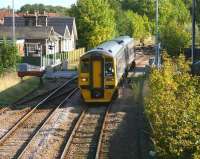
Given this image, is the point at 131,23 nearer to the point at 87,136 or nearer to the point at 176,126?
the point at 87,136

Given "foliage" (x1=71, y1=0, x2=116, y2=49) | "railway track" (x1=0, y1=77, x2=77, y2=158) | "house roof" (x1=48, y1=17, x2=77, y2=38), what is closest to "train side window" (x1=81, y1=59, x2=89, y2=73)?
"railway track" (x1=0, y1=77, x2=77, y2=158)

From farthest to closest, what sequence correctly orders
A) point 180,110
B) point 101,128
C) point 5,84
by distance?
point 5,84 < point 101,128 < point 180,110

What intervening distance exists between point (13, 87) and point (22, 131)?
1164cm

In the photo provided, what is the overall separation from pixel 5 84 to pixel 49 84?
3922mm

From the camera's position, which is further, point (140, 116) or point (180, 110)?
point (140, 116)

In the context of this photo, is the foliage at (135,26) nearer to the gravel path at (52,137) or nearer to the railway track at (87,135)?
the railway track at (87,135)

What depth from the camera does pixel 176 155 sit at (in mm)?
12258

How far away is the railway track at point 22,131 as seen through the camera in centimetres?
1733

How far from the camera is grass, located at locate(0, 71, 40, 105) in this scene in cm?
2855

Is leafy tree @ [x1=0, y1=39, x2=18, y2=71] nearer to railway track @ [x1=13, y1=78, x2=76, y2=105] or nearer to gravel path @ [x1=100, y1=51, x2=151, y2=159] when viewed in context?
railway track @ [x1=13, y1=78, x2=76, y2=105]

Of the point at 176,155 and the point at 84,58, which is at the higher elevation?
the point at 84,58

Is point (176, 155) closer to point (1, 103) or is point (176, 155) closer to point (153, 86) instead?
point (153, 86)

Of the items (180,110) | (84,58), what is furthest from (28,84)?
(180,110)

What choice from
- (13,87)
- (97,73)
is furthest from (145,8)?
(97,73)
